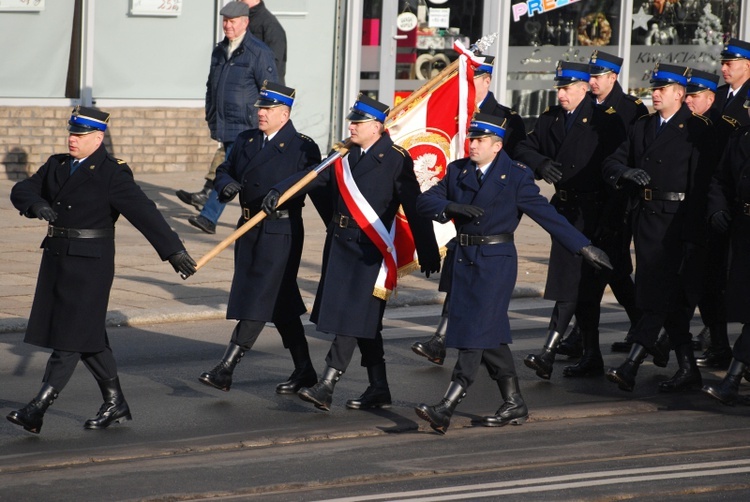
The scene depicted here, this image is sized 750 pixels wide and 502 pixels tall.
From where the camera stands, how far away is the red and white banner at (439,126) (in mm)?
9953

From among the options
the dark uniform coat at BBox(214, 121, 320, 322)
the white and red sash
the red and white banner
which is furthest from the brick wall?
the white and red sash

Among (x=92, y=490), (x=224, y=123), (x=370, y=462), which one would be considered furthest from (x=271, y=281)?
(x=224, y=123)

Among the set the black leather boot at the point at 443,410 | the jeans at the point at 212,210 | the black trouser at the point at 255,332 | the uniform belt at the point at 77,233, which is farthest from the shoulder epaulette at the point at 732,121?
the jeans at the point at 212,210

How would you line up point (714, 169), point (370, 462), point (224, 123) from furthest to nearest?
point (224, 123), point (714, 169), point (370, 462)

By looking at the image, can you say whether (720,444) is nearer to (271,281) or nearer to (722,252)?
(722,252)

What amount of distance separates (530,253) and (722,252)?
5.12 metres

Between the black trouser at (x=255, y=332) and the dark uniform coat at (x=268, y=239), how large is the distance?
0.05 meters

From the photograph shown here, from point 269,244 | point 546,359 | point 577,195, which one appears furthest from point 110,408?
point 577,195

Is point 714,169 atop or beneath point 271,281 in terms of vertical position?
atop

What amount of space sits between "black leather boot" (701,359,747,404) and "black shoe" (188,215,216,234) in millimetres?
6410

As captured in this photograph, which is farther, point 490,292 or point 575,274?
point 575,274

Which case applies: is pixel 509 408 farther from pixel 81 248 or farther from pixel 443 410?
pixel 81 248

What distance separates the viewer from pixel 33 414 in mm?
7594

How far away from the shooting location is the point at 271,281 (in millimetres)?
8773
